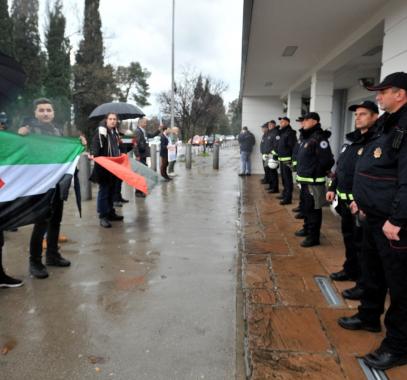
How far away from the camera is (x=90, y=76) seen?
2823 centimetres

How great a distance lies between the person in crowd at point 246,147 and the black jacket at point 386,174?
425 inches

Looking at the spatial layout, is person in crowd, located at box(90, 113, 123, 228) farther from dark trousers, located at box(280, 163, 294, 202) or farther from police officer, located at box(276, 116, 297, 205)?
dark trousers, located at box(280, 163, 294, 202)

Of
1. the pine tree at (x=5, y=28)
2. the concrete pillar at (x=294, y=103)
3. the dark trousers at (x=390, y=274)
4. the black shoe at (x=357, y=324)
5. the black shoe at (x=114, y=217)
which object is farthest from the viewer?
the pine tree at (x=5, y=28)

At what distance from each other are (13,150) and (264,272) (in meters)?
2.97

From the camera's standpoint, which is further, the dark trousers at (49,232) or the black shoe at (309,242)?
the black shoe at (309,242)

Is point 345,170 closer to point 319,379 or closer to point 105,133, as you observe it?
point 319,379

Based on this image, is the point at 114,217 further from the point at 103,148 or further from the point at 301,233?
the point at 301,233

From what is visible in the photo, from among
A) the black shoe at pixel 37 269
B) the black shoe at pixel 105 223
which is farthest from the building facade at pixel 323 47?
the black shoe at pixel 37 269

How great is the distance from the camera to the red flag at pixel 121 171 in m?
6.09

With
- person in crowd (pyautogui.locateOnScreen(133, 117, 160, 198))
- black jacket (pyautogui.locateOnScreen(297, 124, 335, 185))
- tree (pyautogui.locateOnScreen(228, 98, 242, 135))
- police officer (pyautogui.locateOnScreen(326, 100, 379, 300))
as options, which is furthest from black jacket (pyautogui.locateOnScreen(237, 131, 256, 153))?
tree (pyautogui.locateOnScreen(228, 98, 242, 135))

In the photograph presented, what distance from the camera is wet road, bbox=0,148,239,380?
2676 mm

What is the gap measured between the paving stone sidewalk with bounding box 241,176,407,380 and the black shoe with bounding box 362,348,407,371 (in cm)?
4

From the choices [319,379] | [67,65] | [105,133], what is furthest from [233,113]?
[319,379]

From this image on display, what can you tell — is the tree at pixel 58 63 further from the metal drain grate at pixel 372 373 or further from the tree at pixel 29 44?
the metal drain grate at pixel 372 373
